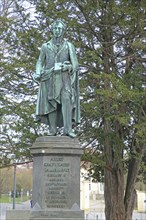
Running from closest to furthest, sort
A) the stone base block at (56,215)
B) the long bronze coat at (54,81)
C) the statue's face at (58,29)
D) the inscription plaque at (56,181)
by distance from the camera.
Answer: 1. the stone base block at (56,215)
2. the inscription plaque at (56,181)
3. the long bronze coat at (54,81)
4. the statue's face at (58,29)

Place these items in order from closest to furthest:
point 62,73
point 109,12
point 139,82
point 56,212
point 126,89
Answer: point 56,212 < point 62,73 < point 126,89 < point 139,82 < point 109,12

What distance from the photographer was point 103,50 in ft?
50.7

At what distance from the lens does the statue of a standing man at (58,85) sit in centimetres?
856

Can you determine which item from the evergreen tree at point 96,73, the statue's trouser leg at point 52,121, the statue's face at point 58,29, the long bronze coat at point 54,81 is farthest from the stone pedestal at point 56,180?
the evergreen tree at point 96,73

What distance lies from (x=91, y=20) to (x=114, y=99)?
3.89 m

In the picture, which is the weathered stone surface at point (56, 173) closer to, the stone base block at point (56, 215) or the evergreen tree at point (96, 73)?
the stone base block at point (56, 215)

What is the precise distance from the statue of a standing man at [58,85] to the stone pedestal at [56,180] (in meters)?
0.47

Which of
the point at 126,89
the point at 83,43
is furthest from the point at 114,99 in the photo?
the point at 83,43

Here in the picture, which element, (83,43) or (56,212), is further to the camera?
(83,43)

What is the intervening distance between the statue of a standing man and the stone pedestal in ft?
1.53

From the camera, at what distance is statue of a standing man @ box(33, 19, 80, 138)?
28.1 feet

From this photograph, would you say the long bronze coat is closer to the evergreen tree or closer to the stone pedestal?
the stone pedestal

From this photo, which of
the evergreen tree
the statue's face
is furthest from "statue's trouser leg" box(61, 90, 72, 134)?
the evergreen tree

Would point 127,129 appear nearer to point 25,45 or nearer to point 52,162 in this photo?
point 25,45
